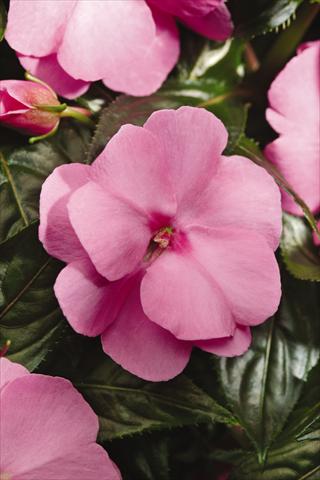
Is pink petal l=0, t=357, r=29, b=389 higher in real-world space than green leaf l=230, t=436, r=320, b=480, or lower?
higher

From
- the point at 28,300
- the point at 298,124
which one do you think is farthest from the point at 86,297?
the point at 298,124

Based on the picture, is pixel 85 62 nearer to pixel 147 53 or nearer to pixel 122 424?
pixel 147 53

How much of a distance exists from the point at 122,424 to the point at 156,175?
0.20 meters

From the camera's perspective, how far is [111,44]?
0.67 meters

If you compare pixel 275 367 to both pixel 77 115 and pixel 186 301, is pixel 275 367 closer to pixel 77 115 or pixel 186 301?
pixel 186 301

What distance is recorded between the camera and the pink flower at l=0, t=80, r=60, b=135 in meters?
0.62

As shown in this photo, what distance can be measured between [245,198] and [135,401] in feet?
0.61

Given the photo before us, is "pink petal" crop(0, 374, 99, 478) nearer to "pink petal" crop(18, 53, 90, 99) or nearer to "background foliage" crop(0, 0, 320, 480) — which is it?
"background foliage" crop(0, 0, 320, 480)

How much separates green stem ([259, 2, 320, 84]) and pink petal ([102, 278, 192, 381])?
286 mm

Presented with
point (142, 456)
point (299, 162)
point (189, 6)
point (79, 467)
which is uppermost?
point (189, 6)

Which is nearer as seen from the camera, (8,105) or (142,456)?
(8,105)

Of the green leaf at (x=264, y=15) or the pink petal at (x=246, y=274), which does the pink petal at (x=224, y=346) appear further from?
the green leaf at (x=264, y=15)

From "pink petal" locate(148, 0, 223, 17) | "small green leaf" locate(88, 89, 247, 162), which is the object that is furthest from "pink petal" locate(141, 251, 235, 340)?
"pink petal" locate(148, 0, 223, 17)

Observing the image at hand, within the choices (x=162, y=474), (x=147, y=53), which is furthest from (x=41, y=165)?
(x=162, y=474)
